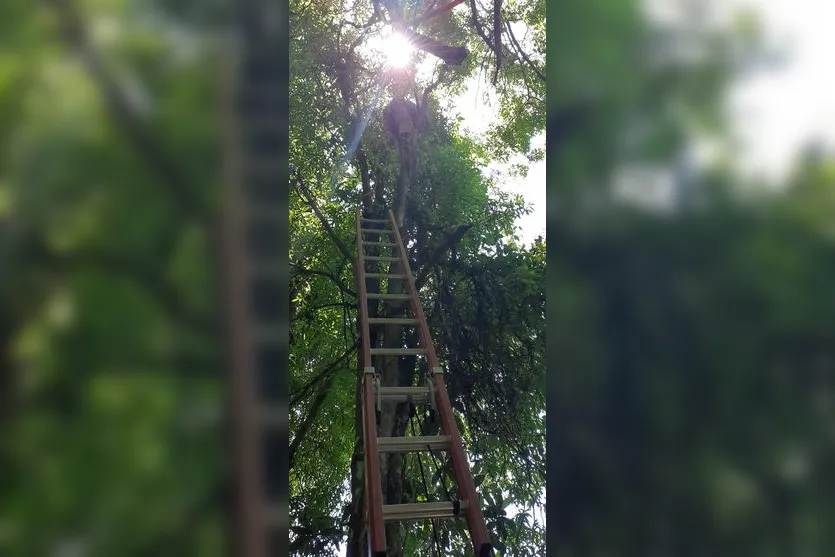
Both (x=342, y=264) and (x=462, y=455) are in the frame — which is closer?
(x=462, y=455)

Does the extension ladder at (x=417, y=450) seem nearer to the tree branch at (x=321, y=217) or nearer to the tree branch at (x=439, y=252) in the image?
the tree branch at (x=439, y=252)

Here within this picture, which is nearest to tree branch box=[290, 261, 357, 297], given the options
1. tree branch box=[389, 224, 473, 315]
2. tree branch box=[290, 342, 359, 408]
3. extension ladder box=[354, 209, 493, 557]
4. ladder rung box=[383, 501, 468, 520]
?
tree branch box=[290, 342, 359, 408]

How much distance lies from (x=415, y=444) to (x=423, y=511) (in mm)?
335

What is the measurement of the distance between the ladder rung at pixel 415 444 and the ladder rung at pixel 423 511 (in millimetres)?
272

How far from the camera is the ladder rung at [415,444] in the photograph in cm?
237

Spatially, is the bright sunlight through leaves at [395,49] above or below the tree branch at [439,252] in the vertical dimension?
above

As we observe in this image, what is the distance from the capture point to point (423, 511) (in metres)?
2.09
